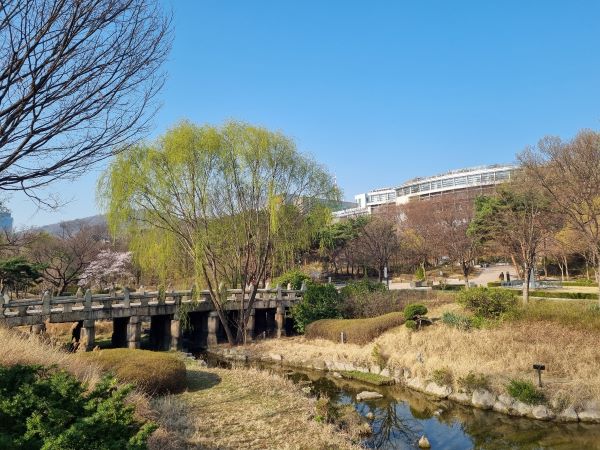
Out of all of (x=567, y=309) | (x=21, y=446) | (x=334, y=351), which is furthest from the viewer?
(x=334, y=351)

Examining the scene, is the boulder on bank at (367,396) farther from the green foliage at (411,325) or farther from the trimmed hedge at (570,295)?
the trimmed hedge at (570,295)

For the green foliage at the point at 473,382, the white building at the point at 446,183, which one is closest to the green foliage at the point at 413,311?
the green foliage at the point at 473,382

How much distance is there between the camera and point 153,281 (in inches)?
1534

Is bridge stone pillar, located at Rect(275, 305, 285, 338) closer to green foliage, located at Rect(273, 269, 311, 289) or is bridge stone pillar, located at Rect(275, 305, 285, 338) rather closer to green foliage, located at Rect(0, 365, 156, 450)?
green foliage, located at Rect(273, 269, 311, 289)

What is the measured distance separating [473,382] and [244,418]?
23.1 ft

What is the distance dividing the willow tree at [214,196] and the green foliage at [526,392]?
37.6 ft

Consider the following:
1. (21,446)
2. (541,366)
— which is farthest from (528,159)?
(21,446)

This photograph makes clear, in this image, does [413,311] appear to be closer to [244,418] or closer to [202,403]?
[202,403]

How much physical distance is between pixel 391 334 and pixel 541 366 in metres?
7.49

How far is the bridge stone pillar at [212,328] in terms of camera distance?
22.2 meters

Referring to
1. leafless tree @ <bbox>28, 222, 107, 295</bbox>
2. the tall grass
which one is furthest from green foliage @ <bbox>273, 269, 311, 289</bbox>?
leafless tree @ <bbox>28, 222, 107, 295</bbox>

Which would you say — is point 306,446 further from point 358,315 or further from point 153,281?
point 153,281

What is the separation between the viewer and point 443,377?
45.1 ft

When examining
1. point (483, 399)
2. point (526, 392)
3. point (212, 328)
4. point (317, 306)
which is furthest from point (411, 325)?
point (212, 328)
